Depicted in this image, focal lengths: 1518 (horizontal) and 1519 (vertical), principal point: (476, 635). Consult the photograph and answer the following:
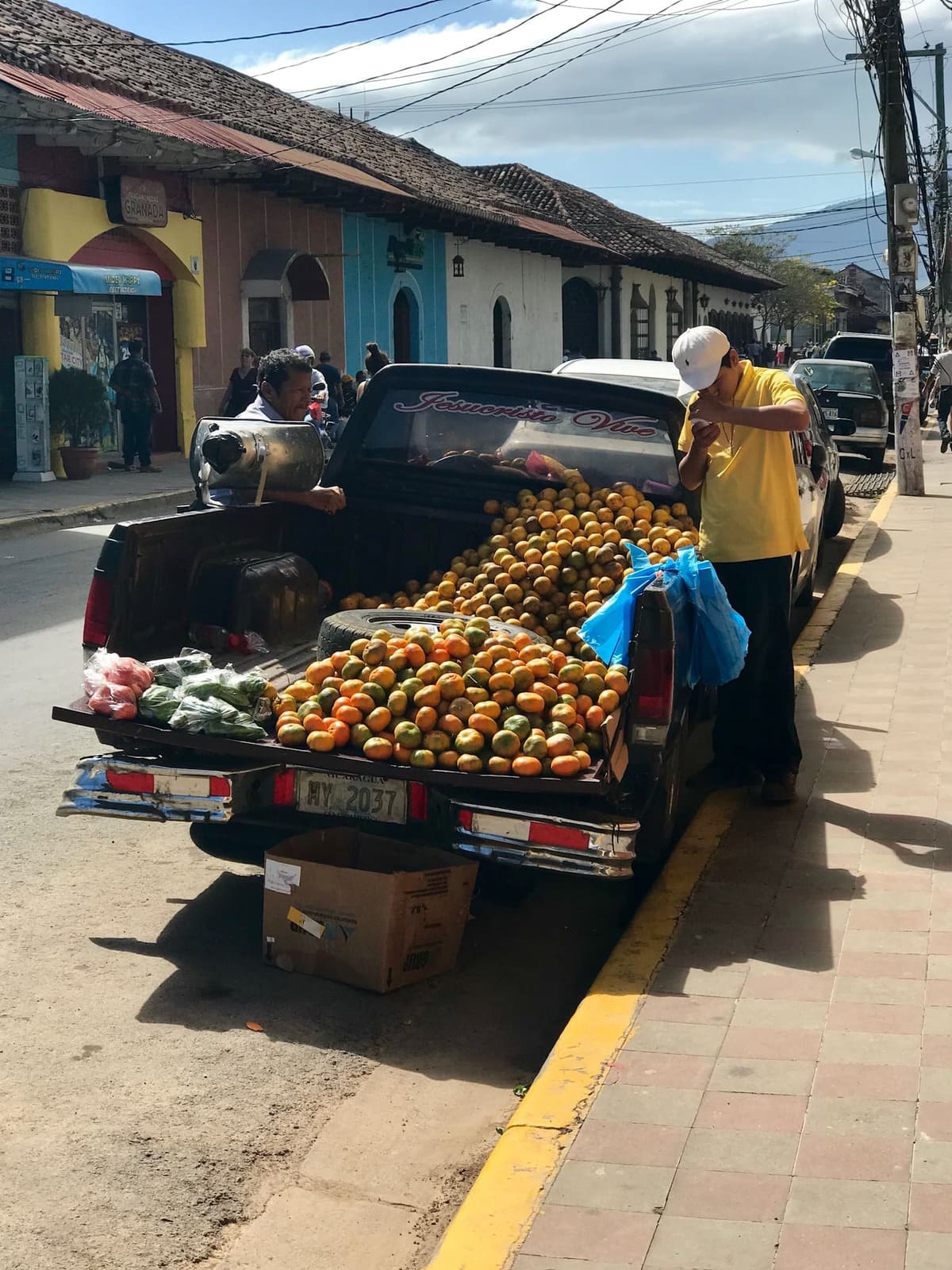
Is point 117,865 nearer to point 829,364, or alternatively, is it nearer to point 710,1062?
point 710,1062

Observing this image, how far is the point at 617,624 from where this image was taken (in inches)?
198

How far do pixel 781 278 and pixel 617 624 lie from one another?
80819 millimetres

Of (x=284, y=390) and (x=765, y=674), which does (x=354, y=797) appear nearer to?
(x=765, y=674)

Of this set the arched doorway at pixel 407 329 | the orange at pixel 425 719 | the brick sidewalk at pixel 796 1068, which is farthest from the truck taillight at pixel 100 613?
the arched doorway at pixel 407 329

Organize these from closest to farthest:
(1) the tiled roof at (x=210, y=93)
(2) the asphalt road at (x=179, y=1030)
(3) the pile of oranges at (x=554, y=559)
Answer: (2) the asphalt road at (x=179, y=1030) < (3) the pile of oranges at (x=554, y=559) < (1) the tiled roof at (x=210, y=93)

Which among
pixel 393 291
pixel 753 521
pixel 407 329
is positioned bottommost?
pixel 753 521

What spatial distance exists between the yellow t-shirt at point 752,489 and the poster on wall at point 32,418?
1527cm

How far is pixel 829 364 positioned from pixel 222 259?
416 inches

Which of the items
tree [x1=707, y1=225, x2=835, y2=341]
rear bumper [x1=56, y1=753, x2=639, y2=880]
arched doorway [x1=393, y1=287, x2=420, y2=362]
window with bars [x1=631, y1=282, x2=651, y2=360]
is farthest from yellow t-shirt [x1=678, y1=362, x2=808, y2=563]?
tree [x1=707, y1=225, x2=835, y2=341]

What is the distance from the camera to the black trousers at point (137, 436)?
2123 cm

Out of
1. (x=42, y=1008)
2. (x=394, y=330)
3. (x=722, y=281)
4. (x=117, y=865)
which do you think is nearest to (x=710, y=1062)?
(x=42, y=1008)

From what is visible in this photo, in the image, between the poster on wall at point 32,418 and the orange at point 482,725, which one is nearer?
the orange at point 482,725

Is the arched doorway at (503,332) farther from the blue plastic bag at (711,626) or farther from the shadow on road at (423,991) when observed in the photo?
the shadow on road at (423,991)

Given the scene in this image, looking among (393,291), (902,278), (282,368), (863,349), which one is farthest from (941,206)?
(282,368)
